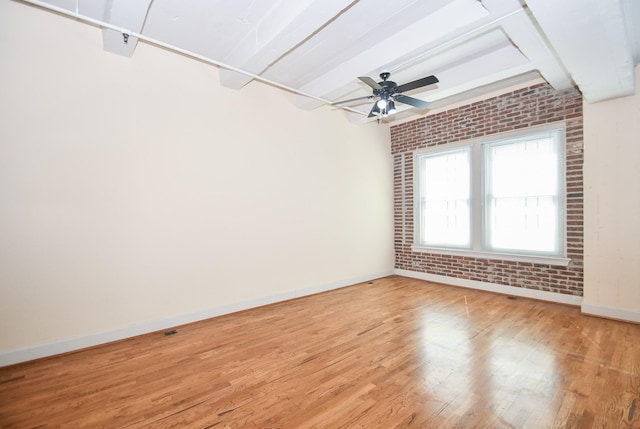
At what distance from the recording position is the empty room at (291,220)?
221 cm

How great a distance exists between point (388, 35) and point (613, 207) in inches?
145

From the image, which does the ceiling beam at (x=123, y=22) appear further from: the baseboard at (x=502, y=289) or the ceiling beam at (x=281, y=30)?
the baseboard at (x=502, y=289)

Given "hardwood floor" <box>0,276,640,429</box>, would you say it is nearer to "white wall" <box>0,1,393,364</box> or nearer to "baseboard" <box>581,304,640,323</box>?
"baseboard" <box>581,304,640,323</box>

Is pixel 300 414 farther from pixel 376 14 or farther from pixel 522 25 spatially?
pixel 522 25

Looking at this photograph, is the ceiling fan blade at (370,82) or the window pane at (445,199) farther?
the window pane at (445,199)

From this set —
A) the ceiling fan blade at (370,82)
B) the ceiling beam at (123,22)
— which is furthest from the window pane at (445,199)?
the ceiling beam at (123,22)

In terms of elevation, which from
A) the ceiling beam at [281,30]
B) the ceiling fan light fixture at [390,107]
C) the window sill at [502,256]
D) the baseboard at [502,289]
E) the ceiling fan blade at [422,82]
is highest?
the ceiling beam at [281,30]

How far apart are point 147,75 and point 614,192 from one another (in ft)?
20.0

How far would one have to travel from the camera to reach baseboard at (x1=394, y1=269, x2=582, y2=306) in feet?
13.7

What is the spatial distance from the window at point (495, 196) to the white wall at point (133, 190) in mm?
2550

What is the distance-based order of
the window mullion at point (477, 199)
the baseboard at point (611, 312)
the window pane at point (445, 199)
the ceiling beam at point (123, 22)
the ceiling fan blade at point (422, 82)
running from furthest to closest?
the window pane at point (445, 199) → the window mullion at point (477, 199) → the baseboard at point (611, 312) → the ceiling fan blade at point (422, 82) → the ceiling beam at point (123, 22)

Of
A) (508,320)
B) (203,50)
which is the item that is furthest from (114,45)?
(508,320)

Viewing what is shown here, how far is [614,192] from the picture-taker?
368 centimetres

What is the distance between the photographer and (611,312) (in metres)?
3.65
